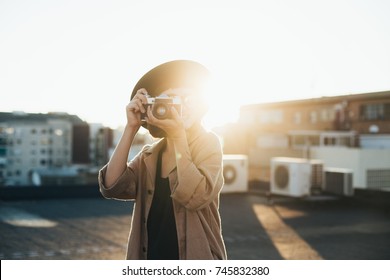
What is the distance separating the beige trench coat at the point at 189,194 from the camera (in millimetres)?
2047

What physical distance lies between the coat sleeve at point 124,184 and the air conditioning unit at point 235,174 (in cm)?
1339

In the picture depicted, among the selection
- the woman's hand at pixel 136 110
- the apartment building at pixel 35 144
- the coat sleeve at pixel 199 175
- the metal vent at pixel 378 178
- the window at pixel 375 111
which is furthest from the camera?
the apartment building at pixel 35 144

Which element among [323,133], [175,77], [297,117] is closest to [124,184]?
[175,77]

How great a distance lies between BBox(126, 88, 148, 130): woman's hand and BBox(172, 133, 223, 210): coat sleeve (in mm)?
334

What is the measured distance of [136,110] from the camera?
7.46ft

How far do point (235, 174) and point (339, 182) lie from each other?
365 cm

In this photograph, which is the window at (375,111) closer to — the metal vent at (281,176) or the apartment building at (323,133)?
the apartment building at (323,133)

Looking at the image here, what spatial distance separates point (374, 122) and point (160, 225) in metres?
33.6

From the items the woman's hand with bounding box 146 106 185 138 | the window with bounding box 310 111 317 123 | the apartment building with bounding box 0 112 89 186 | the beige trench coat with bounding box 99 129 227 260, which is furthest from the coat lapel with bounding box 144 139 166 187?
the apartment building with bounding box 0 112 89 186

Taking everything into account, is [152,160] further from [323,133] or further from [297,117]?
[297,117]

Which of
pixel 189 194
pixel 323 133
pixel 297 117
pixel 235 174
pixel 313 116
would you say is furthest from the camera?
pixel 297 117

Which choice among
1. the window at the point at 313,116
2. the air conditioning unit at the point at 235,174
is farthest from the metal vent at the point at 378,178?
the window at the point at 313,116

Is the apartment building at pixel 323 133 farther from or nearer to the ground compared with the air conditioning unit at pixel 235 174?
farther from the ground
